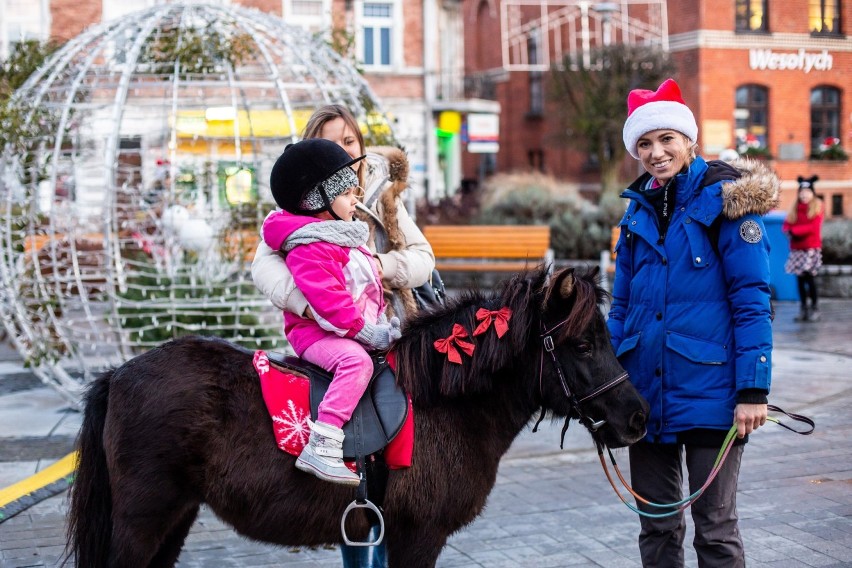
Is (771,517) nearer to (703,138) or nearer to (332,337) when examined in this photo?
(332,337)

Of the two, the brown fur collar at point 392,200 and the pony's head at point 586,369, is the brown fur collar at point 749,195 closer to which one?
the pony's head at point 586,369

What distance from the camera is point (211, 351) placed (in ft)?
11.4

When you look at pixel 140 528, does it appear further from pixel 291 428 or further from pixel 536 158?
pixel 536 158

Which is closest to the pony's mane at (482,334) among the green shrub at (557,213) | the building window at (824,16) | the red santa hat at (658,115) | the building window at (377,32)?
the red santa hat at (658,115)

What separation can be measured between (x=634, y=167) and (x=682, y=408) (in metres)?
28.5

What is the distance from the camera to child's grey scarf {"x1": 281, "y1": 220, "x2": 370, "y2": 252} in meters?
3.45

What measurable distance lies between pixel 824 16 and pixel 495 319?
3033 centimetres

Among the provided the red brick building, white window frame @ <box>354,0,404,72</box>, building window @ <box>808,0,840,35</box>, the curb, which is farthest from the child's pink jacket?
building window @ <box>808,0,840,35</box>

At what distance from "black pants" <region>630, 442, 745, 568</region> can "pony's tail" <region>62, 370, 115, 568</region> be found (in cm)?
191

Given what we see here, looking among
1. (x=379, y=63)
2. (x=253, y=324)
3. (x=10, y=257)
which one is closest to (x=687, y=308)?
(x=253, y=324)

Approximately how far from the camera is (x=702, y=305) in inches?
138

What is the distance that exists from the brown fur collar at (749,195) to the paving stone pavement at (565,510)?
213 centimetres

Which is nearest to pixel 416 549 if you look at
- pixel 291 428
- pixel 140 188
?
pixel 291 428

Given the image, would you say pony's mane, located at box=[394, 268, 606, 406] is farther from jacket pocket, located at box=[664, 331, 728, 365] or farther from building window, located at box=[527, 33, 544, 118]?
building window, located at box=[527, 33, 544, 118]
